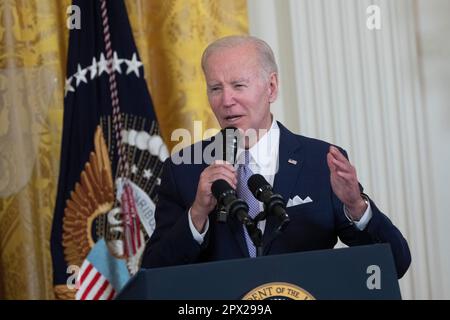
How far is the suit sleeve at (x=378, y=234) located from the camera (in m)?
2.16

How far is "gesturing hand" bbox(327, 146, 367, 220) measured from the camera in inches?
80.7

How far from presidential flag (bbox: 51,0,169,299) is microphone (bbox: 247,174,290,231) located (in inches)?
58.8

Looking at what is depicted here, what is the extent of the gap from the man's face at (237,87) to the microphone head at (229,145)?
0.14m

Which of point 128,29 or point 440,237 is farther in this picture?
point 440,237

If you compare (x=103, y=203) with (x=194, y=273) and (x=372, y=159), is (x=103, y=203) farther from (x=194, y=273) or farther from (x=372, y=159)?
(x=194, y=273)

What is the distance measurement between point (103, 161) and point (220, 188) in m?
1.60

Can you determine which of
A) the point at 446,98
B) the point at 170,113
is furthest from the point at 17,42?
the point at 446,98

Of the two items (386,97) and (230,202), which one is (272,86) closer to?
(230,202)

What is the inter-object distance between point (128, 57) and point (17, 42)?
0.51m

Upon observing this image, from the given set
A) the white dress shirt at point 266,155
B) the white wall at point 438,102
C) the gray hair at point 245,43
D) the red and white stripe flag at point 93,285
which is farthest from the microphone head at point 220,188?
the white wall at point 438,102

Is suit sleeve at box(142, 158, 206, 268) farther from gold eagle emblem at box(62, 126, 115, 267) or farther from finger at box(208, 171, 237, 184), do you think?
gold eagle emblem at box(62, 126, 115, 267)

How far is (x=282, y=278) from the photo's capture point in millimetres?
1670

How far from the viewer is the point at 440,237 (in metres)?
3.94

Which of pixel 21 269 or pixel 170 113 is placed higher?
pixel 170 113
